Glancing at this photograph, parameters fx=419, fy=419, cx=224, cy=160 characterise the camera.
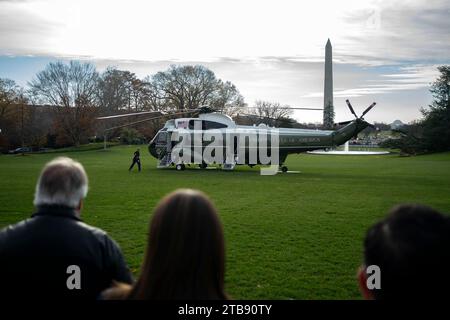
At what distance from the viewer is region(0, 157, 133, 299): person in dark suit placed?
2680 millimetres

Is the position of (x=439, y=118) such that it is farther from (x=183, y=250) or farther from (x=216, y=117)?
(x=183, y=250)

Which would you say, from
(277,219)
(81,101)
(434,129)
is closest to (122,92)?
(81,101)

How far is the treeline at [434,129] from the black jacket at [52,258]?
62.4m

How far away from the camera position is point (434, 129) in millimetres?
64000

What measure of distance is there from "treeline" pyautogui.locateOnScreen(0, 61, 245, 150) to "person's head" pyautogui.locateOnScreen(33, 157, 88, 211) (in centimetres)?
7032

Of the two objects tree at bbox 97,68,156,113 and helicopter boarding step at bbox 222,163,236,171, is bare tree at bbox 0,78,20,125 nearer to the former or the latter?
tree at bbox 97,68,156,113

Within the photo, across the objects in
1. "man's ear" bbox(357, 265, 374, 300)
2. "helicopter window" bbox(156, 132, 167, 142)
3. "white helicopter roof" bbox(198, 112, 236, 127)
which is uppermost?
"white helicopter roof" bbox(198, 112, 236, 127)

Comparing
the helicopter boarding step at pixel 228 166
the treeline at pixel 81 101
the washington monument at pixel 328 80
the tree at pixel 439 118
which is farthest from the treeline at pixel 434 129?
the helicopter boarding step at pixel 228 166

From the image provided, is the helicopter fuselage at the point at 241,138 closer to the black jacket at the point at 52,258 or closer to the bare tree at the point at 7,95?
the black jacket at the point at 52,258

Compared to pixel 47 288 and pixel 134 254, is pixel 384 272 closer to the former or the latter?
pixel 47 288

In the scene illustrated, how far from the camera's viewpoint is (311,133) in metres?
26.1

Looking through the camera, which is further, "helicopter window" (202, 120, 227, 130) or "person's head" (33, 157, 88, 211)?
"helicopter window" (202, 120, 227, 130)

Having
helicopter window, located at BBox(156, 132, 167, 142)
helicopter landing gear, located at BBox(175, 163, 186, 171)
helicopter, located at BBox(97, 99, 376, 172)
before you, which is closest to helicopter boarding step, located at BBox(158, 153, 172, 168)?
helicopter, located at BBox(97, 99, 376, 172)

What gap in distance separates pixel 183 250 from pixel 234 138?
25341 millimetres
